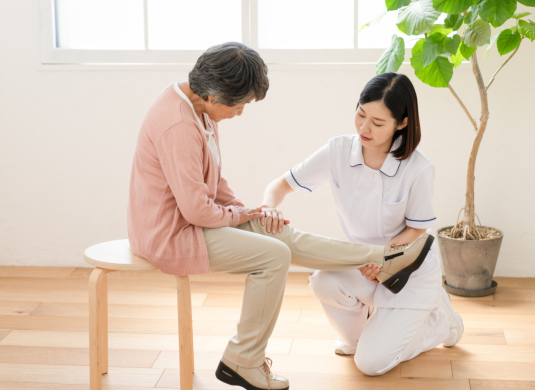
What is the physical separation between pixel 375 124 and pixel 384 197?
257mm

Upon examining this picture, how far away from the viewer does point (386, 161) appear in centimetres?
228

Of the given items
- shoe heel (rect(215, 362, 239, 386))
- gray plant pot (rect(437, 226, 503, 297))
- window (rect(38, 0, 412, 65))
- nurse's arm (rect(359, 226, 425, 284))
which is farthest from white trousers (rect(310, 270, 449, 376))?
window (rect(38, 0, 412, 65))

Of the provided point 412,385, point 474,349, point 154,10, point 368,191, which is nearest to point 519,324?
point 474,349

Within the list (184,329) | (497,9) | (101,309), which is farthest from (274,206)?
(497,9)

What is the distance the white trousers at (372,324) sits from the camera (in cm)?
228

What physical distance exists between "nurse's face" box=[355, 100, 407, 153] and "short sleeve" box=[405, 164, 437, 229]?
0.55ft

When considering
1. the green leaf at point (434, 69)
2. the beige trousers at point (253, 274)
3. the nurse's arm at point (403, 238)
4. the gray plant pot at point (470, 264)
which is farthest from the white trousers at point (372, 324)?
the green leaf at point (434, 69)

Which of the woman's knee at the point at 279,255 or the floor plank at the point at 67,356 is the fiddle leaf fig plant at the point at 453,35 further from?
the floor plank at the point at 67,356

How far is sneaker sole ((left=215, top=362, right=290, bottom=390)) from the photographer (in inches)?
81.6

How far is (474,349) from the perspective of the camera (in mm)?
2453

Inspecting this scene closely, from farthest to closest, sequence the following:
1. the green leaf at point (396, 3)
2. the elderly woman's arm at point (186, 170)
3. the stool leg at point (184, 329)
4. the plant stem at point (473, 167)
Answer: the plant stem at point (473, 167)
the green leaf at point (396, 3)
the stool leg at point (184, 329)
the elderly woman's arm at point (186, 170)

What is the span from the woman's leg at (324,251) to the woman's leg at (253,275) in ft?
0.34

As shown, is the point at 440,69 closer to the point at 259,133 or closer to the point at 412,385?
the point at 259,133

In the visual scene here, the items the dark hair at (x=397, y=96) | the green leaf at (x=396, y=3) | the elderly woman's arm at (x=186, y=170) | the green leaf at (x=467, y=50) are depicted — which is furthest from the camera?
the green leaf at (x=467, y=50)
